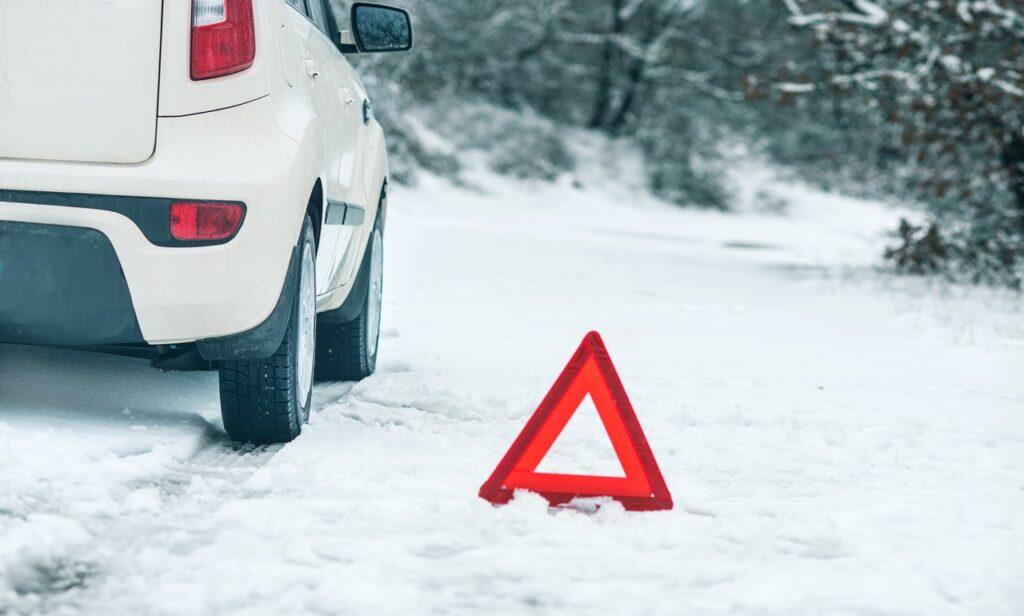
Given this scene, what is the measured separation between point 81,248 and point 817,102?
3271 centimetres

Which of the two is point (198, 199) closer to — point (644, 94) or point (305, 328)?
point (305, 328)

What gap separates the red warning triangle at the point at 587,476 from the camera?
3.73m

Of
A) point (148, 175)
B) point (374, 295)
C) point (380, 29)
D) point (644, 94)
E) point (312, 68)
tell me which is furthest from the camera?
point (644, 94)

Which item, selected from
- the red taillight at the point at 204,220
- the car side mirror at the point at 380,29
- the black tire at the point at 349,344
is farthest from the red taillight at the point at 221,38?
the black tire at the point at 349,344

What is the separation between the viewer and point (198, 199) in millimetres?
3662

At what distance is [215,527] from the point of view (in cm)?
335

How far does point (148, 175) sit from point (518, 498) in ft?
4.34

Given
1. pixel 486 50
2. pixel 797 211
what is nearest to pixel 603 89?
pixel 486 50

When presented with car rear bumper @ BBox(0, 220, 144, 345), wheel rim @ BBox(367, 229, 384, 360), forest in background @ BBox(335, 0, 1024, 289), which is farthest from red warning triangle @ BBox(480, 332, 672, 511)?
forest in background @ BBox(335, 0, 1024, 289)

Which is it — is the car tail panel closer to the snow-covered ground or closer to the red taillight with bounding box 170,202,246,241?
the red taillight with bounding box 170,202,246,241

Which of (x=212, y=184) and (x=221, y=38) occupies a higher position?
(x=221, y=38)

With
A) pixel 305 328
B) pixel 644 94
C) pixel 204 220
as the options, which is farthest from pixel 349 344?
pixel 644 94

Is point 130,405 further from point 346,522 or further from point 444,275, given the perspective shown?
point 444,275

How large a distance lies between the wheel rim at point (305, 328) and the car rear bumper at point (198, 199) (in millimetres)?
384
